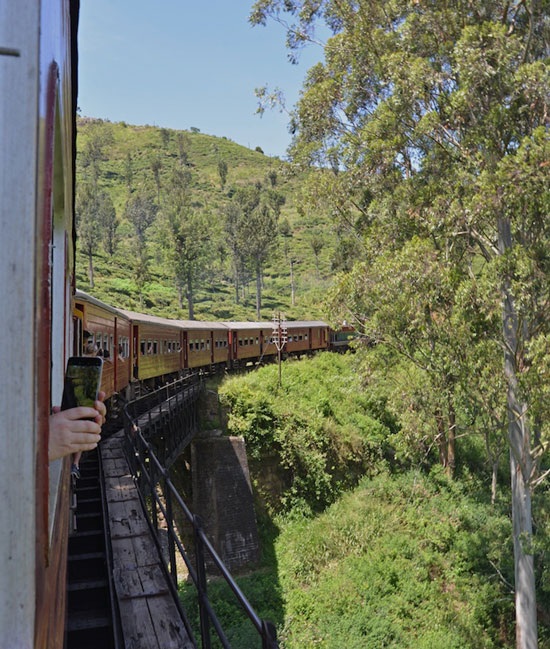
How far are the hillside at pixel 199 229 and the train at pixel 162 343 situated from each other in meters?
7.01

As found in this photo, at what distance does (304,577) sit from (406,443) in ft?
18.9

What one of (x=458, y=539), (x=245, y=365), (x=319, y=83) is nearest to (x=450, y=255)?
(x=319, y=83)

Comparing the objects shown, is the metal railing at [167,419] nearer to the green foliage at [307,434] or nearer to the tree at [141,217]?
the green foliage at [307,434]

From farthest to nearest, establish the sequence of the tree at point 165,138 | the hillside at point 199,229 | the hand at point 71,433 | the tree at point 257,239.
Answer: the tree at point 165,138 < the tree at point 257,239 < the hillside at point 199,229 < the hand at point 71,433

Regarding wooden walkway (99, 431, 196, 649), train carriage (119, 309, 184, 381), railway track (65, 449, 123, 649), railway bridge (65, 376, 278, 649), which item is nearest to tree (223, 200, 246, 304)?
train carriage (119, 309, 184, 381)

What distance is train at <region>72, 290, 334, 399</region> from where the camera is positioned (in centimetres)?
1120

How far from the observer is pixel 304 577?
1683cm

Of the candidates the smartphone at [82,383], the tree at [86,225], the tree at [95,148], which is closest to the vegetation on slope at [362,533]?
the smartphone at [82,383]

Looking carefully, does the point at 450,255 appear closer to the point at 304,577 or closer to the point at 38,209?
the point at 304,577

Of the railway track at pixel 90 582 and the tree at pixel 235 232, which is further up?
the tree at pixel 235 232

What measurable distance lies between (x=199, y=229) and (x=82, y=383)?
4617cm

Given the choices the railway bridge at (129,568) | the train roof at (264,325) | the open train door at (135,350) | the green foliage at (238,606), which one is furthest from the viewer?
the train roof at (264,325)

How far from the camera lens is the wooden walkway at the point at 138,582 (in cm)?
367

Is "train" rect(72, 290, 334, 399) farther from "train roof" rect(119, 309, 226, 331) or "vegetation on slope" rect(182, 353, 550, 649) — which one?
"vegetation on slope" rect(182, 353, 550, 649)
